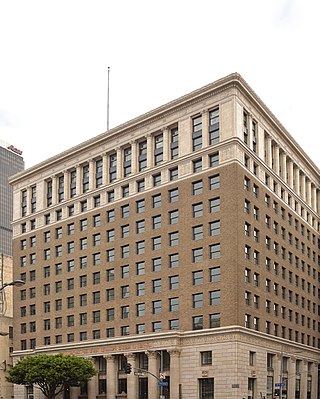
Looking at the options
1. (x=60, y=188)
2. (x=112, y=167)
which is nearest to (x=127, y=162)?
(x=112, y=167)

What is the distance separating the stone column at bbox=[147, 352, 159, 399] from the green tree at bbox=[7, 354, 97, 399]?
850 cm

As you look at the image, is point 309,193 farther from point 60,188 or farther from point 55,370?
point 55,370

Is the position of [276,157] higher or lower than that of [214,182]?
higher

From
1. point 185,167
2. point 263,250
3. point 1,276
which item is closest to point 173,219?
point 185,167

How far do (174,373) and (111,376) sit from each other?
11.9 metres

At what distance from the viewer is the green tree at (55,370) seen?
85062 millimetres

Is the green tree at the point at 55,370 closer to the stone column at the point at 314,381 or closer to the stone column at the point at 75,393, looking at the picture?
the stone column at the point at 75,393

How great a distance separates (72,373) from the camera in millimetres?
84750

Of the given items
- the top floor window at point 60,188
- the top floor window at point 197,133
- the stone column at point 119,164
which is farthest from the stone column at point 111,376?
the top floor window at point 197,133

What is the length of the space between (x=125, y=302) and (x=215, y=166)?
73.9 ft

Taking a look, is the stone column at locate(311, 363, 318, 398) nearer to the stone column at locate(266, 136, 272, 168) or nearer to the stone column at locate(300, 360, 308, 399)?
the stone column at locate(300, 360, 308, 399)

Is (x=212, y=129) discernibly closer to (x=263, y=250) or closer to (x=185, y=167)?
(x=185, y=167)

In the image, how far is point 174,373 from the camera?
80.4 metres

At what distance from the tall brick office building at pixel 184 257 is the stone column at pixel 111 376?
0.88 ft
